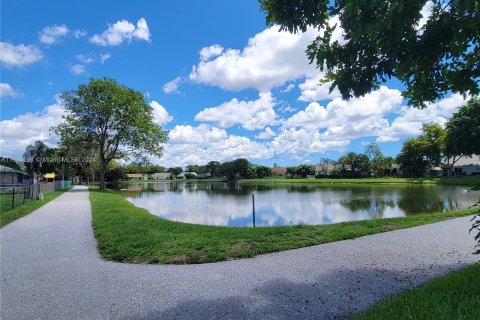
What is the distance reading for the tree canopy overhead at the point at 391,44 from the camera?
3465 millimetres

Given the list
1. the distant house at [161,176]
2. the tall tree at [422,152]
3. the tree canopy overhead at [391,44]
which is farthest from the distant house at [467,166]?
the distant house at [161,176]

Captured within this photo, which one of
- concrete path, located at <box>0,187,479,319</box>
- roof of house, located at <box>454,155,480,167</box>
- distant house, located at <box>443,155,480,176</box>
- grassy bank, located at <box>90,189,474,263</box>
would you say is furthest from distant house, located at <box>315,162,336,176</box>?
concrete path, located at <box>0,187,479,319</box>

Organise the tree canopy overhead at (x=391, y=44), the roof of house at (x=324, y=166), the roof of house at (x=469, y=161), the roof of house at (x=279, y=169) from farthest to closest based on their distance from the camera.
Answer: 1. the roof of house at (x=279, y=169)
2. the roof of house at (x=324, y=166)
3. the roof of house at (x=469, y=161)
4. the tree canopy overhead at (x=391, y=44)

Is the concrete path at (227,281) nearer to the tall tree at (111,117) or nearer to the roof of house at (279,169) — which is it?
the tall tree at (111,117)

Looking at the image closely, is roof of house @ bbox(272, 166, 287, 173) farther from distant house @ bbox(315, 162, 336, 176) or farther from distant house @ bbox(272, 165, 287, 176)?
distant house @ bbox(315, 162, 336, 176)

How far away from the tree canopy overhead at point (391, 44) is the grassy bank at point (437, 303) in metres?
2.65

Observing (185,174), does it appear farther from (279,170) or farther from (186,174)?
(279,170)

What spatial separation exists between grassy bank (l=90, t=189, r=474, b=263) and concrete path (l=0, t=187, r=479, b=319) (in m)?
0.43

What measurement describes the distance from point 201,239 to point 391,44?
628cm

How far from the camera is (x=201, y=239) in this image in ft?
27.5

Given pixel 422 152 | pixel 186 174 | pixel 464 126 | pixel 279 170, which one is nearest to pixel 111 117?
pixel 464 126

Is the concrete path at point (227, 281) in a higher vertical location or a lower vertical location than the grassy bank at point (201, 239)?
lower

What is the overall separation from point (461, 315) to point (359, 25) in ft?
10.7

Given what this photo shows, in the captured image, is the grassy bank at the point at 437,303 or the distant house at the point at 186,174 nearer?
the grassy bank at the point at 437,303
